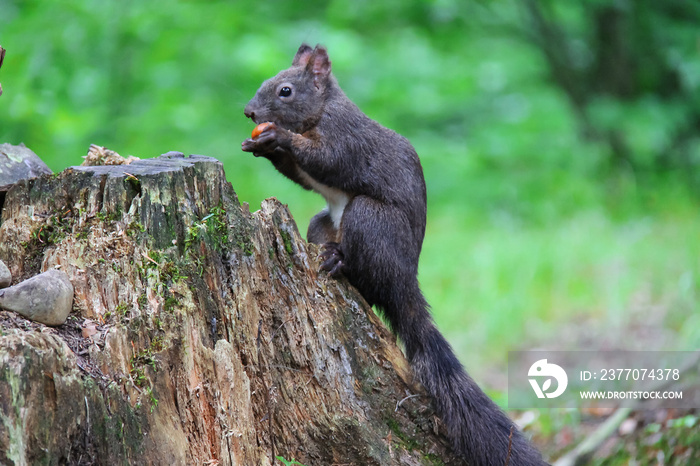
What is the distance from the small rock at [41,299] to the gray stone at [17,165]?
0.56 meters

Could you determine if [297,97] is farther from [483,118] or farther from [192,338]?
[483,118]

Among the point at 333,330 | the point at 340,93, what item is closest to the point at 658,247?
the point at 340,93

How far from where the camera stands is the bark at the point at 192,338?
83.2 inches

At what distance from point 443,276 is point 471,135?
3574mm

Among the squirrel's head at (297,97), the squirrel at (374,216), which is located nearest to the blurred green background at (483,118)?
the squirrel's head at (297,97)

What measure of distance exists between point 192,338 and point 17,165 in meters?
1.00

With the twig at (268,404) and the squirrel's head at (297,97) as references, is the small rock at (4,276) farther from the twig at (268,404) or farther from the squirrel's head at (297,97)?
the squirrel's head at (297,97)

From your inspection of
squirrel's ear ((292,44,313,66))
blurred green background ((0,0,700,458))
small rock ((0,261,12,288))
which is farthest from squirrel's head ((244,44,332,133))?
small rock ((0,261,12,288))

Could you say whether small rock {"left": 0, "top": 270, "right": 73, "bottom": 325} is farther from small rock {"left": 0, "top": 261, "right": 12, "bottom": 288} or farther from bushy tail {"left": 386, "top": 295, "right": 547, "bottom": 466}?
bushy tail {"left": 386, "top": 295, "right": 547, "bottom": 466}

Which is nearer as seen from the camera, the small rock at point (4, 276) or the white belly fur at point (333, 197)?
the small rock at point (4, 276)

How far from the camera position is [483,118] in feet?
31.7

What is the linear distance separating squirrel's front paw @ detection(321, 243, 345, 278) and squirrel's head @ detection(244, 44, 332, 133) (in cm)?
79

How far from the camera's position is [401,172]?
10.8ft

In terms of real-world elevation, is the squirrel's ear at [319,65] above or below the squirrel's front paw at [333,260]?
above
